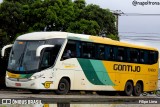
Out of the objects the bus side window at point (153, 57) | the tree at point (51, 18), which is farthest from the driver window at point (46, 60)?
the tree at point (51, 18)

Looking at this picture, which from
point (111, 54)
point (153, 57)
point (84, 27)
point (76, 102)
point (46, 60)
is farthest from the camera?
point (84, 27)

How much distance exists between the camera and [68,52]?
2055cm

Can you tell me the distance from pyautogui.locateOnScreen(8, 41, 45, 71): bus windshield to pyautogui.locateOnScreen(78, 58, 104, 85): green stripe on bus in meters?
2.43

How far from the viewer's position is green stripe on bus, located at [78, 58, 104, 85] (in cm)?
2145

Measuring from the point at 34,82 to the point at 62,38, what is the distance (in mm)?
2471

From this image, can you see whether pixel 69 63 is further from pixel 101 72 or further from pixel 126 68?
pixel 126 68

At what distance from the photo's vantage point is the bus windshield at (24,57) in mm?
19797

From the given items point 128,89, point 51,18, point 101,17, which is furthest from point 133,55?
point 101,17

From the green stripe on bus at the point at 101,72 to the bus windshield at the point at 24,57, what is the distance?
3.43m

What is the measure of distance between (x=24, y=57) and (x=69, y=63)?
7.11 ft

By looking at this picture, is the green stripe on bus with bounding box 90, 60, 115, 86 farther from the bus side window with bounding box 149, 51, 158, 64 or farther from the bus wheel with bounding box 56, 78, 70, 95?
the bus side window with bounding box 149, 51, 158, 64

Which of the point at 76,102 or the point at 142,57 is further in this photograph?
the point at 142,57

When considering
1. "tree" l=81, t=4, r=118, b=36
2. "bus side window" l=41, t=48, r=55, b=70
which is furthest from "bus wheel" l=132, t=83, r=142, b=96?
"tree" l=81, t=4, r=118, b=36

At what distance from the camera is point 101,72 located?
2288cm
